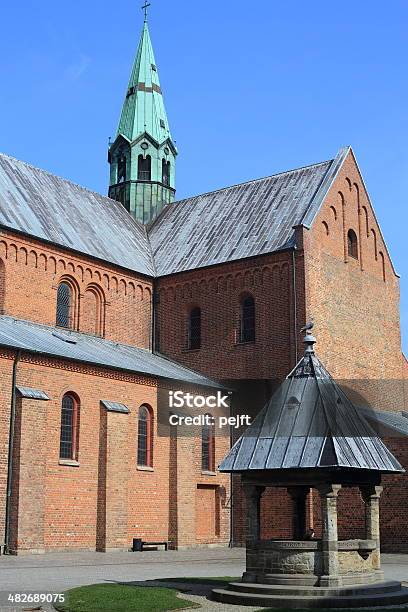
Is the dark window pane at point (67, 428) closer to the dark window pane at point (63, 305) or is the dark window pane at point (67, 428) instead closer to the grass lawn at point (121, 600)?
the dark window pane at point (63, 305)

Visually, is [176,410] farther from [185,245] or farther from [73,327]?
[185,245]

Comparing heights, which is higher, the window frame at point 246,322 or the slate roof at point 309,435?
the window frame at point 246,322

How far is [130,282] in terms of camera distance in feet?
120

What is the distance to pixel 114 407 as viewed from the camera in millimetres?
28781

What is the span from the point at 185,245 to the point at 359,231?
8.00m

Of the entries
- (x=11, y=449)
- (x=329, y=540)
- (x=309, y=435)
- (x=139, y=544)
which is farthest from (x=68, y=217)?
(x=329, y=540)

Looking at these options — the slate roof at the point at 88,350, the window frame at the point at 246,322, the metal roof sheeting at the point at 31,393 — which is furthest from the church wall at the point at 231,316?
the metal roof sheeting at the point at 31,393

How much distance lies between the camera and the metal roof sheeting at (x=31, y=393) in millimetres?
25625

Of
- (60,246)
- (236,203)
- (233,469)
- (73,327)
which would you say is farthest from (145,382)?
(233,469)

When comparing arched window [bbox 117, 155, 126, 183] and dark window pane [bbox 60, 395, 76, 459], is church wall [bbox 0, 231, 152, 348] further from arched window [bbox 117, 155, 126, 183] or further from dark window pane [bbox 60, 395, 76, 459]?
arched window [bbox 117, 155, 126, 183]

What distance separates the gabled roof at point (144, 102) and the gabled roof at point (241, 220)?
532cm

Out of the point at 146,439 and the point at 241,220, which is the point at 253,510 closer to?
the point at 146,439

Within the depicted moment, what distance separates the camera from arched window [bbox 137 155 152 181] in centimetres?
4341

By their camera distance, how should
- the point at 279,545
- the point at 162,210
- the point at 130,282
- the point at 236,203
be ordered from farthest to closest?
the point at 162,210
the point at 236,203
the point at 130,282
the point at 279,545
